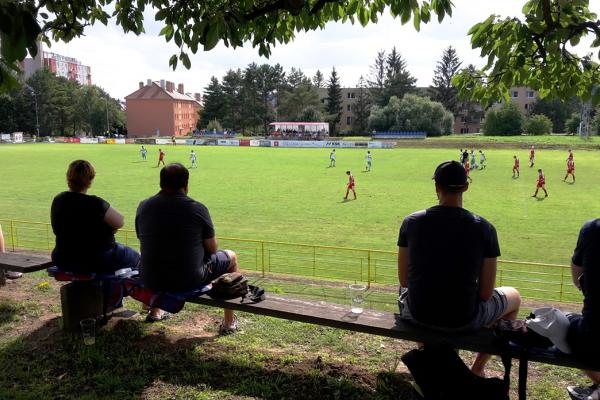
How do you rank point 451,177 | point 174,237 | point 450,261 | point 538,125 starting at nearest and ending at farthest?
point 450,261 → point 451,177 → point 174,237 → point 538,125

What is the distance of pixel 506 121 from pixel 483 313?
84303 millimetres

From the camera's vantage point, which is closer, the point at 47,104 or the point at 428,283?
the point at 428,283

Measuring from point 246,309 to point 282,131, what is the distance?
86.1 m

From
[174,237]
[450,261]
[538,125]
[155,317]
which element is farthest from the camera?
[538,125]

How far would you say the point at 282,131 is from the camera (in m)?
89.1

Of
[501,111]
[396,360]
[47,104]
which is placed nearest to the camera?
[396,360]

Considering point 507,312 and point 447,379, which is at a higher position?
point 507,312

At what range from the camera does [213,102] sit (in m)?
107

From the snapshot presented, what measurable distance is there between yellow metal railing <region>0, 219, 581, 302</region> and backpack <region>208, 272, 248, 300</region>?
553 centimetres

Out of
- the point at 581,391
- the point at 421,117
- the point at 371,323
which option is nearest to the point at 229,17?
the point at 371,323

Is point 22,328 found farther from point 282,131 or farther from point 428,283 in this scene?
point 282,131

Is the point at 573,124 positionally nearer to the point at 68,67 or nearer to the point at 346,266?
the point at 346,266

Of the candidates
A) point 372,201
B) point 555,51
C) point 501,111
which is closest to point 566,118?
point 501,111

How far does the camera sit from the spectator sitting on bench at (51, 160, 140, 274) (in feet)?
14.5
